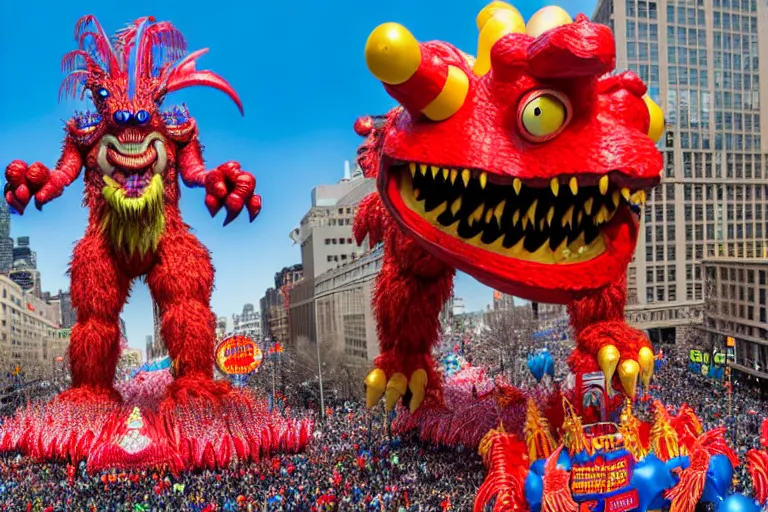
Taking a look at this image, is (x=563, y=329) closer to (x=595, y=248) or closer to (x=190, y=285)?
(x=190, y=285)

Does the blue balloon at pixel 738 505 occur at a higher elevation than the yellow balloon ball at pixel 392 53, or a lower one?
lower

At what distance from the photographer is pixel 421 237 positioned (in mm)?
9008

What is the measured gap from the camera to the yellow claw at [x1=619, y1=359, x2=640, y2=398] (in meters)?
9.57

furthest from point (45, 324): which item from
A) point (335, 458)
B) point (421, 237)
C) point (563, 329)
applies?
point (421, 237)

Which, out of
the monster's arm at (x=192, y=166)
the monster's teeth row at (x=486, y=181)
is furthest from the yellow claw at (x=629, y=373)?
the monster's arm at (x=192, y=166)

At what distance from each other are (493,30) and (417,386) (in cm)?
539

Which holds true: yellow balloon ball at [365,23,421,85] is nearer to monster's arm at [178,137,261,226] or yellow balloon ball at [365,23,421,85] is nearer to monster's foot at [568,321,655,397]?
monster's foot at [568,321,655,397]

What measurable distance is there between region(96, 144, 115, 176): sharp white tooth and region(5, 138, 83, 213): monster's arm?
50 cm

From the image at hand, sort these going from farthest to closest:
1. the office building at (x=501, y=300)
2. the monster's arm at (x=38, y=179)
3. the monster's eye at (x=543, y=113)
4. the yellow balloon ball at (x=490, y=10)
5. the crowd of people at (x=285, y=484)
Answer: the office building at (x=501, y=300)
the monster's arm at (x=38, y=179)
the crowd of people at (x=285, y=484)
the yellow balloon ball at (x=490, y=10)
the monster's eye at (x=543, y=113)

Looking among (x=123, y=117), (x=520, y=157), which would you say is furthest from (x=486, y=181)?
(x=123, y=117)

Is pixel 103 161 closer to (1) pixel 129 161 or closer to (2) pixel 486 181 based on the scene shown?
(1) pixel 129 161

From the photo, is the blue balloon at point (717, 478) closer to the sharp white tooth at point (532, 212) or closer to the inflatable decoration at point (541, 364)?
the inflatable decoration at point (541, 364)

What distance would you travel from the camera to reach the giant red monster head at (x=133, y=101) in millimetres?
12828

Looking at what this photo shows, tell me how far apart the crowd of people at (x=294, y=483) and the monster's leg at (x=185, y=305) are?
1.64 metres
